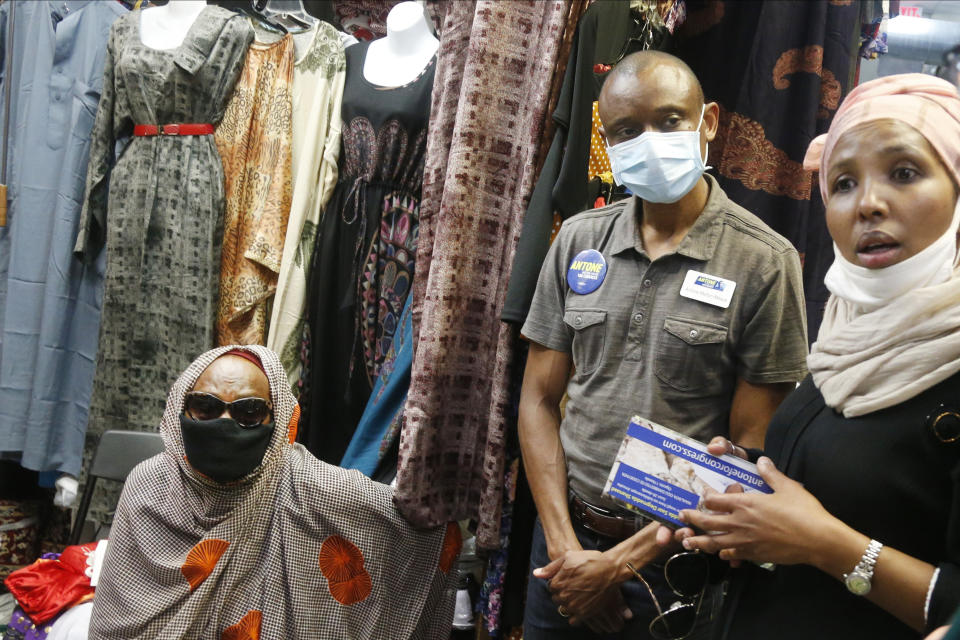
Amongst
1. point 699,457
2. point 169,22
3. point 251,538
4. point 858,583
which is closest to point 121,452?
point 251,538

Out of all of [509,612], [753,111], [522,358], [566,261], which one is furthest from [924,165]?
[509,612]

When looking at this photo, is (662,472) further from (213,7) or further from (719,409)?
(213,7)

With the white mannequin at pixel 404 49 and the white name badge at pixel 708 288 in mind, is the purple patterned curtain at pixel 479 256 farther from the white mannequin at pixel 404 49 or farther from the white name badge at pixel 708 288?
the white mannequin at pixel 404 49

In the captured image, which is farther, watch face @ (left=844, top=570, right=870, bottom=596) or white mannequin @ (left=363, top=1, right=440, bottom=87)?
white mannequin @ (left=363, top=1, right=440, bottom=87)

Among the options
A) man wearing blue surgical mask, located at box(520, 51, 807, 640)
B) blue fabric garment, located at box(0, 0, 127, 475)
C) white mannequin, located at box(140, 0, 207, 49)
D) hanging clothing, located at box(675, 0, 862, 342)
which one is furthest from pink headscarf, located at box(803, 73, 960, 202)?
blue fabric garment, located at box(0, 0, 127, 475)

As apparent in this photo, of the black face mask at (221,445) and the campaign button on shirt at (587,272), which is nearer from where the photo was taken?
the campaign button on shirt at (587,272)

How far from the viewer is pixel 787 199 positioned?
7.90 ft

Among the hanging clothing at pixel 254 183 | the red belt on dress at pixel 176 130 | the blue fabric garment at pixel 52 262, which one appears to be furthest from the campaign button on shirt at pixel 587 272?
the blue fabric garment at pixel 52 262

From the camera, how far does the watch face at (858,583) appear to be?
1043 mm

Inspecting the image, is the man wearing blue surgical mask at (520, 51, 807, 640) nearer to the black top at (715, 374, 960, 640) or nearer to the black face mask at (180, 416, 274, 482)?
the black top at (715, 374, 960, 640)

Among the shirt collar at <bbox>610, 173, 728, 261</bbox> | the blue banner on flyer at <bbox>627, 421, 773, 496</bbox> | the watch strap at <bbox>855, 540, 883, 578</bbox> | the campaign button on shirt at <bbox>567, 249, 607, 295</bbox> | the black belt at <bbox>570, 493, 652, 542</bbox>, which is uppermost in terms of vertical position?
the shirt collar at <bbox>610, 173, 728, 261</bbox>

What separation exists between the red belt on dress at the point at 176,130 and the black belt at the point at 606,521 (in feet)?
7.31

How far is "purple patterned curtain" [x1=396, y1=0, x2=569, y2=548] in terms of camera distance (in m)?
2.19

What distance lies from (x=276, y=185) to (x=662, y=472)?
2254 millimetres
